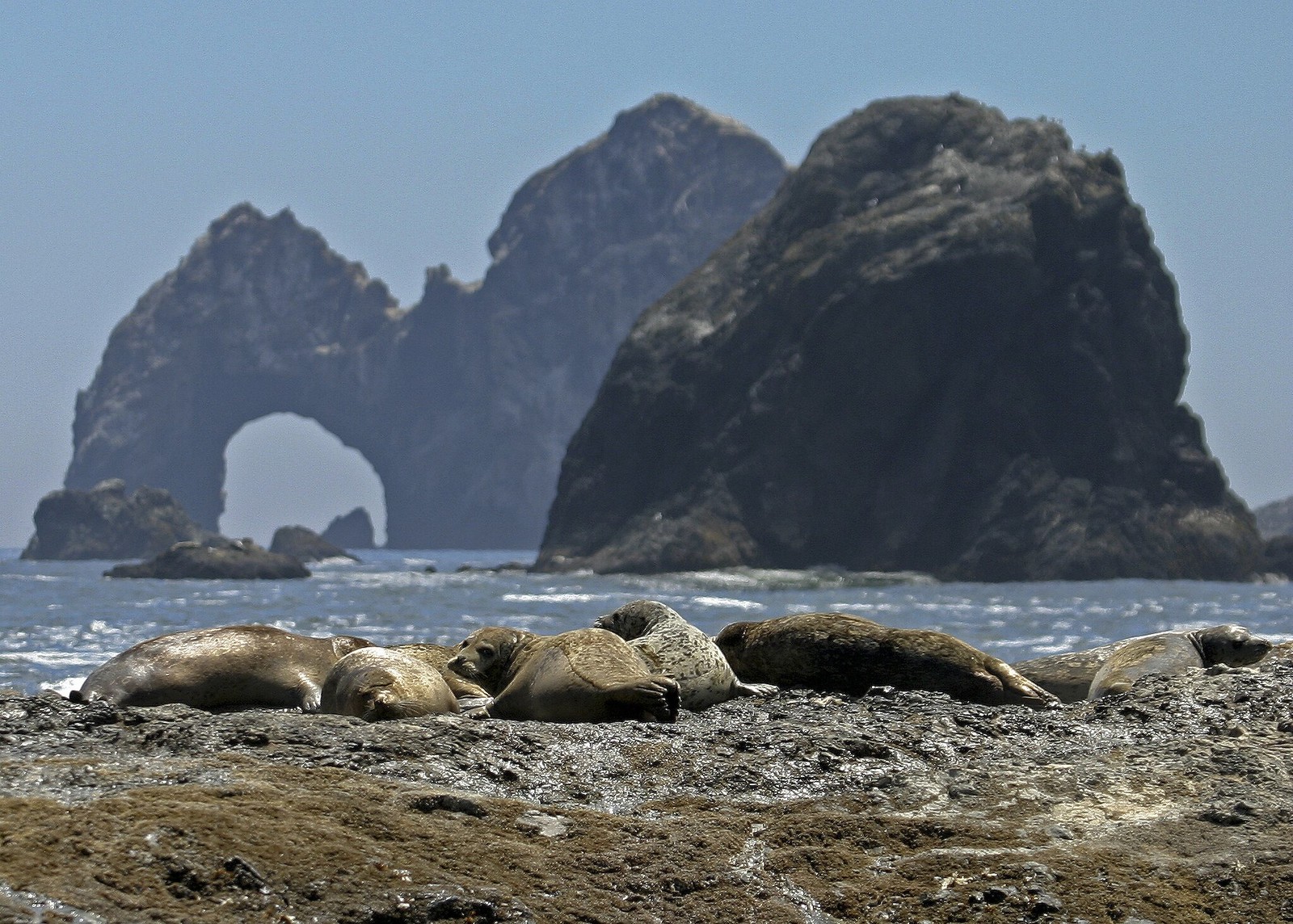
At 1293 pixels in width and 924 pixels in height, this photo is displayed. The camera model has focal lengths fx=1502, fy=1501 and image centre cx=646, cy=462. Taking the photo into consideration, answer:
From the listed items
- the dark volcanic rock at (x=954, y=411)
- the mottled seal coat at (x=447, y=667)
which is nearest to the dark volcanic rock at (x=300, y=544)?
the dark volcanic rock at (x=954, y=411)

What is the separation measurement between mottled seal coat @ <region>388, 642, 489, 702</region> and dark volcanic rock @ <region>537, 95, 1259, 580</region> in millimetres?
89005

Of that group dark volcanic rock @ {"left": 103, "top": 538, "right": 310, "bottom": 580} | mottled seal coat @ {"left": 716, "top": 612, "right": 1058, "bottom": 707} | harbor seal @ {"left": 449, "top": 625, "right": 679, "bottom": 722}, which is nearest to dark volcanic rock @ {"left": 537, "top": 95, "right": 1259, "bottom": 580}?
dark volcanic rock @ {"left": 103, "top": 538, "right": 310, "bottom": 580}

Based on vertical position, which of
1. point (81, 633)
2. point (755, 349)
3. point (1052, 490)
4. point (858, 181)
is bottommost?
point (81, 633)

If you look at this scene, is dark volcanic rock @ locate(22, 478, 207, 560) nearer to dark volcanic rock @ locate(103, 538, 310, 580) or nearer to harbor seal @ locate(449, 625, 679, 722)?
dark volcanic rock @ locate(103, 538, 310, 580)

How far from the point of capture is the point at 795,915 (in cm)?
650

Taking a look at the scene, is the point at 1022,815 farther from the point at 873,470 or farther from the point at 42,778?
the point at 873,470

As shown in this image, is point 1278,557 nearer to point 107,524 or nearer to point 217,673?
point 217,673

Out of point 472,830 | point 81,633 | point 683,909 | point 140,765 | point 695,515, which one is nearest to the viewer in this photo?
point 683,909

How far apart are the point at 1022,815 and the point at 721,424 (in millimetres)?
108904

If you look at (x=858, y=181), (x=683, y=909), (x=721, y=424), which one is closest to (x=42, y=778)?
(x=683, y=909)

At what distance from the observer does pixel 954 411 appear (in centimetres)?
10750

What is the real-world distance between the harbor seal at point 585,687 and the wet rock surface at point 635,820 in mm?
655

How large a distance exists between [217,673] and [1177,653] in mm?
8354

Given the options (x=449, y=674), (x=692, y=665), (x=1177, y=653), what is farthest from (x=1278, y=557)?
(x=449, y=674)
